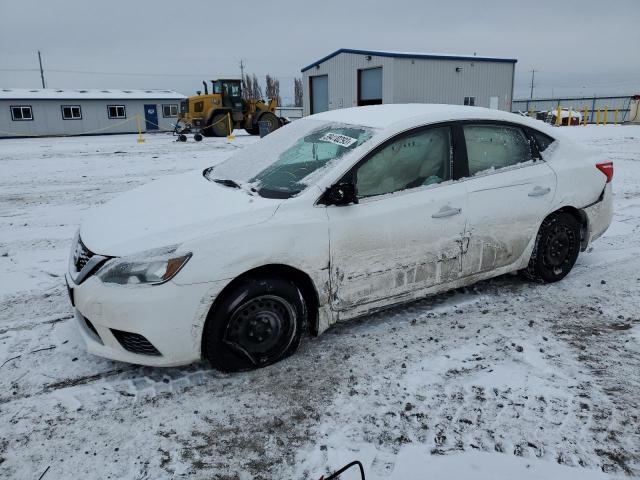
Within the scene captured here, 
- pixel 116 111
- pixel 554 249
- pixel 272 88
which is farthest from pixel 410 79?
pixel 272 88

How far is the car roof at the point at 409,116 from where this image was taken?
360 cm

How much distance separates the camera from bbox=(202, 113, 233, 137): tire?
76.7 feet

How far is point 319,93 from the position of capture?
32.1 metres

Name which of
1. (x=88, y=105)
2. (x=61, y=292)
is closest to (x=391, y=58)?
(x=88, y=105)

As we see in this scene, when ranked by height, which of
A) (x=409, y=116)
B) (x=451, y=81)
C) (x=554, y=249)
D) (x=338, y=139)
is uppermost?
(x=451, y=81)

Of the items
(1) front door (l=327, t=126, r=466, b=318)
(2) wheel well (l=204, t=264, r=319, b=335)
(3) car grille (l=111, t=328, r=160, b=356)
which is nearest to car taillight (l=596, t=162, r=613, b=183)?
(1) front door (l=327, t=126, r=466, b=318)

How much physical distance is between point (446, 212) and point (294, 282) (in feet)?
4.05

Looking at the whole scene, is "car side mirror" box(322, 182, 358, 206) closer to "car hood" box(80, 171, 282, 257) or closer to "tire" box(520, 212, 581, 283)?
"car hood" box(80, 171, 282, 257)

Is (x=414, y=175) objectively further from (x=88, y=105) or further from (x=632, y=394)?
(x=88, y=105)

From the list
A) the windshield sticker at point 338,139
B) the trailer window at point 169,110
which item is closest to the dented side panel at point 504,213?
the windshield sticker at point 338,139

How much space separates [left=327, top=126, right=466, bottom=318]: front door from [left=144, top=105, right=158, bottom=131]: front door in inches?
1279

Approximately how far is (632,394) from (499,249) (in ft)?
4.61

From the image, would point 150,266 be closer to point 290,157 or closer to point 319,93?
point 290,157

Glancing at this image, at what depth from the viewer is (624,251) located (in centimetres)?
527
